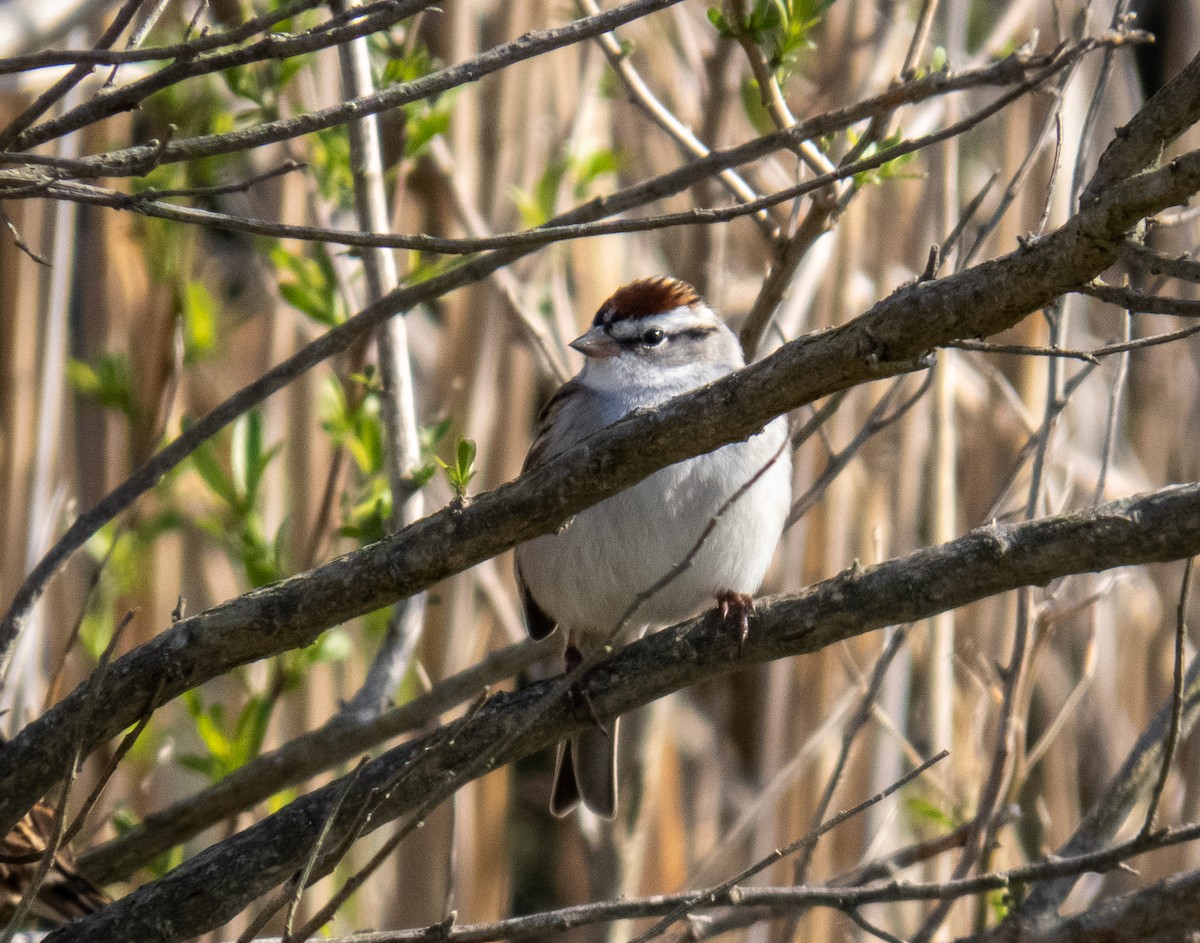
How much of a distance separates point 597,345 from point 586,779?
30.0 inches

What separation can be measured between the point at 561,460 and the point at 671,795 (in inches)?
83.6

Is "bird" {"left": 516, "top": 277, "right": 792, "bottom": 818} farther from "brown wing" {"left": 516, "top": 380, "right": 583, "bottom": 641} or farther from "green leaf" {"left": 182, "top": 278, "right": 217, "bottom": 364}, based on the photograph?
"green leaf" {"left": 182, "top": 278, "right": 217, "bottom": 364}

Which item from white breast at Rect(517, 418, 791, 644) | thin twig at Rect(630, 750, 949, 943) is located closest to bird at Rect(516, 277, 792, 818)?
white breast at Rect(517, 418, 791, 644)

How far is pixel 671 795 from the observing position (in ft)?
10.7

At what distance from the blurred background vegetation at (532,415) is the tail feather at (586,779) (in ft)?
0.65

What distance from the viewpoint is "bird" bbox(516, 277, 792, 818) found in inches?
90.1

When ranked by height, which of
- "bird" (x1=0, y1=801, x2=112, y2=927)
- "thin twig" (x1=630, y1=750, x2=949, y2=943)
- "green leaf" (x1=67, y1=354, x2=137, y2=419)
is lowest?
"thin twig" (x1=630, y1=750, x2=949, y2=943)

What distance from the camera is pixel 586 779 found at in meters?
2.44

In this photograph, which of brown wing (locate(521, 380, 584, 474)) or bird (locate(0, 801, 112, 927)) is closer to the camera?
bird (locate(0, 801, 112, 927))

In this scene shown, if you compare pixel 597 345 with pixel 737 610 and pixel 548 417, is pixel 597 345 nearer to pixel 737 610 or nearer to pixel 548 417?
pixel 548 417

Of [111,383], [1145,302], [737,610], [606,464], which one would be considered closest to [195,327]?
[111,383]

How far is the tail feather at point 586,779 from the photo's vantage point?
95.6 inches

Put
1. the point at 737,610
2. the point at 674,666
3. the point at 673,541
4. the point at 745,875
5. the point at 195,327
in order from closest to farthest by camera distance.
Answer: the point at 745,875
the point at 674,666
the point at 737,610
the point at 673,541
the point at 195,327

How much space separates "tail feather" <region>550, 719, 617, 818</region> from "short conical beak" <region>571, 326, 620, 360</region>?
654mm
